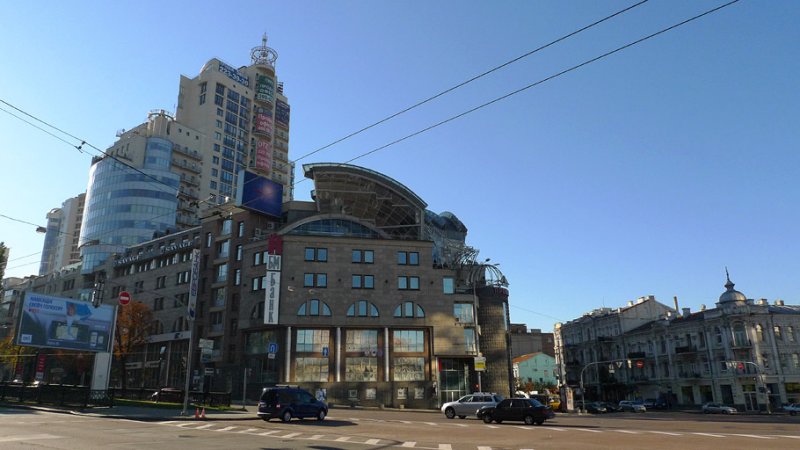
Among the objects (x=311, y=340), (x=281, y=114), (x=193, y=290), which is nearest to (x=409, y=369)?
(x=311, y=340)

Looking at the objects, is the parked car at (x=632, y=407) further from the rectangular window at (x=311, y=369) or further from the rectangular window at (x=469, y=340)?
the rectangular window at (x=311, y=369)

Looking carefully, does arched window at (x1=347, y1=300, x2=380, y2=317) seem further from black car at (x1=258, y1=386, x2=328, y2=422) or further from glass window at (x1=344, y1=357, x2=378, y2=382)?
black car at (x1=258, y1=386, x2=328, y2=422)

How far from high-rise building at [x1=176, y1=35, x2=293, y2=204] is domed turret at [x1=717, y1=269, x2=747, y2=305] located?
9406 cm

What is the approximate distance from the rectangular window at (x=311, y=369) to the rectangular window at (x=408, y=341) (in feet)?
28.1

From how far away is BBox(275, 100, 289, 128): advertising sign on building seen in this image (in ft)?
481

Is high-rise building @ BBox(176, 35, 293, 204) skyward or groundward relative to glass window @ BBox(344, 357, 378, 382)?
skyward

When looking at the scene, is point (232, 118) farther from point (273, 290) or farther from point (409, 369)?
point (409, 369)

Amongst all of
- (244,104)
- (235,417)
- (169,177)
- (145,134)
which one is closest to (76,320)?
(235,417)

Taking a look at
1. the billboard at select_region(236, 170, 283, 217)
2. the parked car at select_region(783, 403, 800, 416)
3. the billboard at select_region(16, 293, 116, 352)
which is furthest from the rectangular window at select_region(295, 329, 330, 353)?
the parked car at select_region(783, 403, 800, 416)

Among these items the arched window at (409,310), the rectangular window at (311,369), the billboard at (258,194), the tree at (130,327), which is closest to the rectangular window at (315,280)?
the rectangular window at (311,369)

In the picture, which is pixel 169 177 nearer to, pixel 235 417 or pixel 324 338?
pixel 324 338

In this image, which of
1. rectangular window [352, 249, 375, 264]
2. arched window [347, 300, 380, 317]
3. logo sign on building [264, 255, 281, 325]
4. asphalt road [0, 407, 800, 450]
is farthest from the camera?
rectangular window [352, 249, 375, 264]

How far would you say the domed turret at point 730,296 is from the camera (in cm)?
7290

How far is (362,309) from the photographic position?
62.4m
